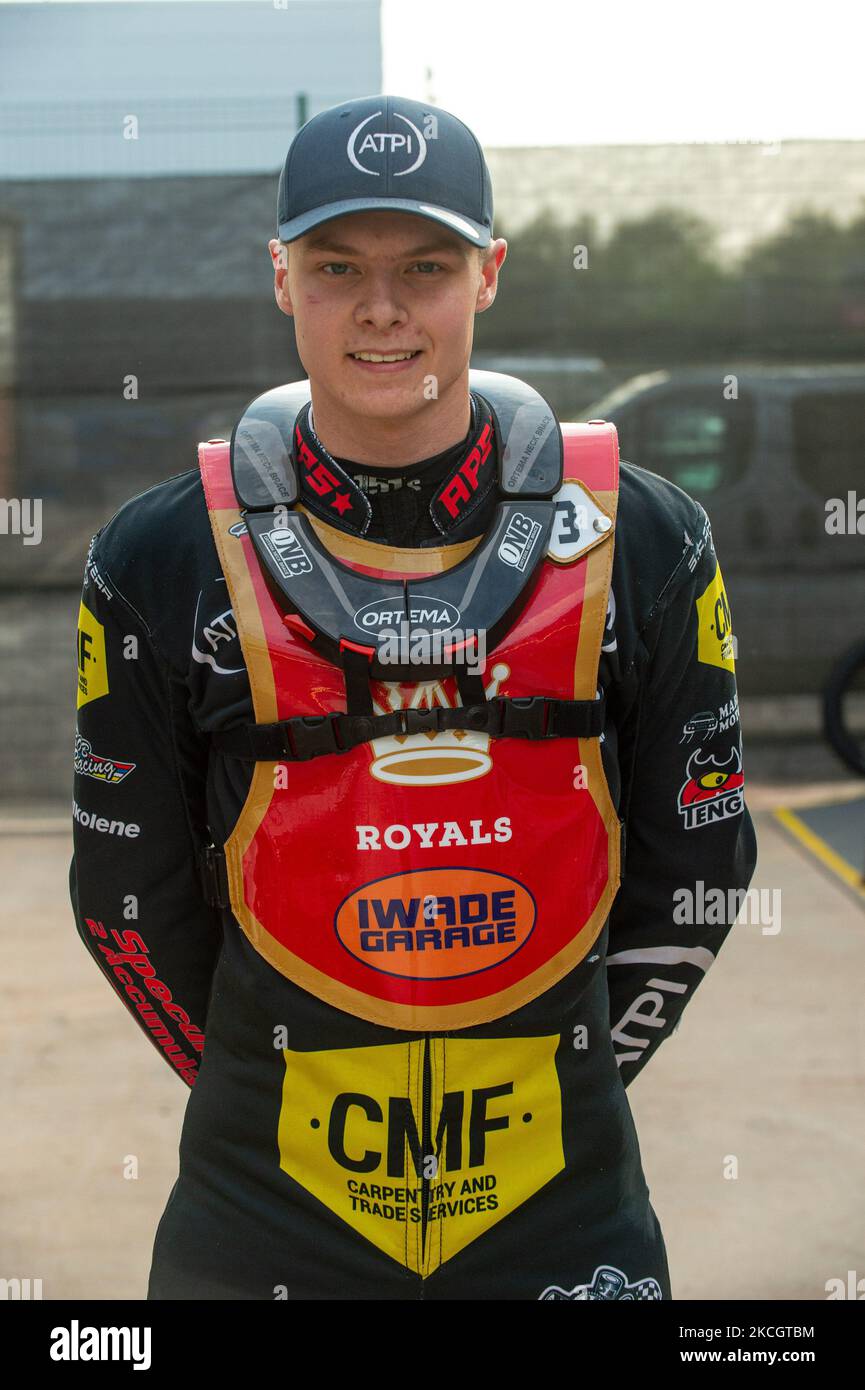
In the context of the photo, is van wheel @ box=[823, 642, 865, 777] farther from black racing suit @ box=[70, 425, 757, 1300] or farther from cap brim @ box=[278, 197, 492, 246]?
cap brim @ box=[278, 197, 492, 246]

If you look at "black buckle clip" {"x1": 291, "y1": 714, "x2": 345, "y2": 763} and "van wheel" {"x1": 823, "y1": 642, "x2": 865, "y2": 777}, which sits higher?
"van wheel" {"x1": 823, "y1": 642, "x2": 865, "y2": 777}

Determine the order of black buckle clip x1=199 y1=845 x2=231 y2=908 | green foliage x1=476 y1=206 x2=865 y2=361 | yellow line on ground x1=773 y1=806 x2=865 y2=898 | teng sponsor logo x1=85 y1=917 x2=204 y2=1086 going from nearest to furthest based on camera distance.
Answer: black buckle clip x1=199 y1=845 x2=231 y2=908, teng sponsor logo x1=85 y1=917 x2=204 y2=1086, yellow line on ground x1=773 y1=806 x2=865 y2=898, green foliage x1=476 y1=206 x2=865 y2=361

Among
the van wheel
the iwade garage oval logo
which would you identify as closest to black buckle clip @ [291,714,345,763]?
the iwade garage oval logo

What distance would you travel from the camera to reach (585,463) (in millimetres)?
1714

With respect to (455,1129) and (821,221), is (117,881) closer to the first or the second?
(455,1129)

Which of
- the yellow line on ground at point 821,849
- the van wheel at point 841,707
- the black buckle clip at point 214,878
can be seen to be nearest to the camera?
the black buckle clip at point 214,878

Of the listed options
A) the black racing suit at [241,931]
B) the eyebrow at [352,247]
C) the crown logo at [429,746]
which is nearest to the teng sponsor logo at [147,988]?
the black racing suit at [241,931]

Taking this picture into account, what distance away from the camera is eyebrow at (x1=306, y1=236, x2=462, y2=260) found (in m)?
1.60

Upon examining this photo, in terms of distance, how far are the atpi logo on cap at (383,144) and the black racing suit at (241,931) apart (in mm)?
318

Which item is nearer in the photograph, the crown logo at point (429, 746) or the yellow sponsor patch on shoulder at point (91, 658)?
the crown logo at point (429, 746)

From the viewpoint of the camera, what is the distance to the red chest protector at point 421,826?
1592mm

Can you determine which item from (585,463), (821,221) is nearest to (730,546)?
(821,221)

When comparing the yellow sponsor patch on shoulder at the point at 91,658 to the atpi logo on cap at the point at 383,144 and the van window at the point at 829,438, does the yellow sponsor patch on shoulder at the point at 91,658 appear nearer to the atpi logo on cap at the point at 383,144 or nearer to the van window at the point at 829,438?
the atpi logo on cap at the point at 383,144

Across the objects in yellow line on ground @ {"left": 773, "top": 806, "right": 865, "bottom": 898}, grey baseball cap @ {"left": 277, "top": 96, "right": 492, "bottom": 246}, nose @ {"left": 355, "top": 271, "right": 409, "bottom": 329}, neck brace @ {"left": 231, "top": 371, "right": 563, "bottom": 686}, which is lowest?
yellow line on ground @ {"left": 773, "top": 806, "right": 865, "bottom": 898}
